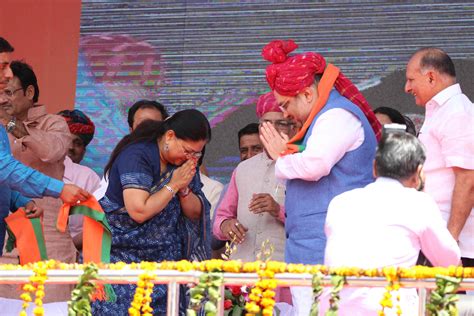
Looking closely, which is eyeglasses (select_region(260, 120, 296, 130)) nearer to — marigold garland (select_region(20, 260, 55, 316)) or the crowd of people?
the crowd of people

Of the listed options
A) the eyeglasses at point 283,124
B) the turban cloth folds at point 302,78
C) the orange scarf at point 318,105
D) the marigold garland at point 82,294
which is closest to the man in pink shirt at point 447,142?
the turban cloth folds at point 302,78

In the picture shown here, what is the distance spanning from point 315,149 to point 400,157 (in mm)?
761

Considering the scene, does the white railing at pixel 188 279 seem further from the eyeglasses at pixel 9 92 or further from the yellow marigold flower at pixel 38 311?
the eyeglasses at pixel 9 92

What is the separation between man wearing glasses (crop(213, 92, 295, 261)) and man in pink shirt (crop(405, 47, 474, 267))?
2.72 feet

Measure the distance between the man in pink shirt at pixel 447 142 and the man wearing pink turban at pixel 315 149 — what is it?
35 cm

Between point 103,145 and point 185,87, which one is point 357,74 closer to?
point 185,87

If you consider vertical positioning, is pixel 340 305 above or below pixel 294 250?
below

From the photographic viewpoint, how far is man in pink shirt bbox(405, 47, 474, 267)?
17.1ft

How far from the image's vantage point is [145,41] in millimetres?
7906

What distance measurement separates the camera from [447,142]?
526 cm

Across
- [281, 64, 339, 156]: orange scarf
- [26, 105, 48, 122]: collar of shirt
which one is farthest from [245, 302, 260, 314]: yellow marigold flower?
[26, 105, 48, 122]: collar of shirt

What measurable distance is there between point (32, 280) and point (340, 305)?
1056 mm

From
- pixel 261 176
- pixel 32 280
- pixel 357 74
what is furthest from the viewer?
pixel 357 74

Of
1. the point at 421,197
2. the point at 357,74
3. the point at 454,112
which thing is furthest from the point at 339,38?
the point at 421,197
